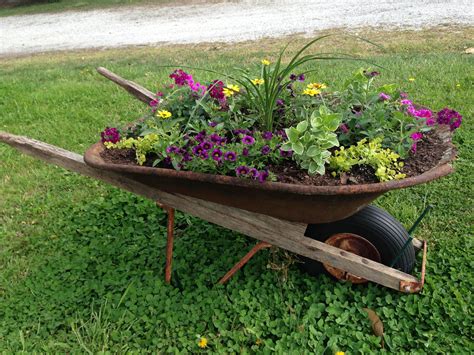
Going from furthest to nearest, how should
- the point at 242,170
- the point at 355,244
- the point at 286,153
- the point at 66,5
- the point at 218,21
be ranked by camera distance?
the point at 66,5, the point at 218,21, the point at 355,244, the point at 286,153, the point at 242,170

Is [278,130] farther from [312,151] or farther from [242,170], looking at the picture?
[242,170]

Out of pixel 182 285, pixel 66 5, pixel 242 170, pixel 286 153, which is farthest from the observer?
pixel 66 5

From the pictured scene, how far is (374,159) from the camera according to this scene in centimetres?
199

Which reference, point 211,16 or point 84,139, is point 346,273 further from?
point 211,16

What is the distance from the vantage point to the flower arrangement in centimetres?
199

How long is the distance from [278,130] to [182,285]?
0.97 metres

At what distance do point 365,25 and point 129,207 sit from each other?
549 cm

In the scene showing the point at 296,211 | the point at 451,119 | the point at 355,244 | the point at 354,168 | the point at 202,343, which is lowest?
the point at 202,343

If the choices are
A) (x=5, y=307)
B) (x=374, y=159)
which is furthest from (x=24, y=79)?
(x=374, y=159)

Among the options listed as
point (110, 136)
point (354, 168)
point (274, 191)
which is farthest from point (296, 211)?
point (110, 136)

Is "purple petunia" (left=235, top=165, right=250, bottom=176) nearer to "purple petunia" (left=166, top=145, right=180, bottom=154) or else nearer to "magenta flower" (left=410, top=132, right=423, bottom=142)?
"purple petunia" (left=166, top=145, right=180, bottom=154)

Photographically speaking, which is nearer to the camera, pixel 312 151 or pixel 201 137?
pixel 312 151

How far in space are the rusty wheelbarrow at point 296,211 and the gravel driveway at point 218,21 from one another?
5594 mm

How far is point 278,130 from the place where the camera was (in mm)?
2336
